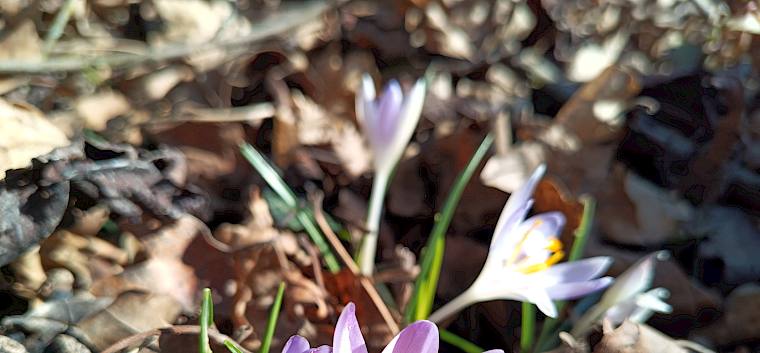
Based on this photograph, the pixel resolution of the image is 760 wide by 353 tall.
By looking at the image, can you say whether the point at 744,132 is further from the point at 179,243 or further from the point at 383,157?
the point at 179,243

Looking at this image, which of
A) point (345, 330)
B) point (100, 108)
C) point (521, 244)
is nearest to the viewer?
point (345, 330)

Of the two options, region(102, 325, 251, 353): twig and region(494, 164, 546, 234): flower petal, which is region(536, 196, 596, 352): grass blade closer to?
region(494, 164, 546, 234): flower petal

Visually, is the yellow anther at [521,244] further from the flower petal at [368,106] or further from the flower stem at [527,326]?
the flower petal at [368,106]

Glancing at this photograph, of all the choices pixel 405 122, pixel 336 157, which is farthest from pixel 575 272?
pixel 336 157

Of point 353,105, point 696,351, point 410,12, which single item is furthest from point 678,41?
point 696,351

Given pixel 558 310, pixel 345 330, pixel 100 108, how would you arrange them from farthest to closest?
pixel 100 108 → pixel 558 310 → pixel 345 330

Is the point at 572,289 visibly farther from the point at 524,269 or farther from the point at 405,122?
the point at 405,122
